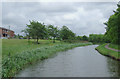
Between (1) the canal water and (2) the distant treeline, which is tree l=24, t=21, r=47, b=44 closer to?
(2) the distant treeline

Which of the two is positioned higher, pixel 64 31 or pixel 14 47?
pixel 64 31

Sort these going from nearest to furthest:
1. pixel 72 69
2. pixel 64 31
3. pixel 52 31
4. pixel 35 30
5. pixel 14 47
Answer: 1. pixel 72 69
2. pixel 14 47
3. pixel 35 30
4. pixel 52 31
5. pixel 64 31

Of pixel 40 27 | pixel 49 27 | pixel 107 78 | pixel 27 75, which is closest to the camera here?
pixel 107 78

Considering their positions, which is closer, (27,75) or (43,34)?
(27,75)

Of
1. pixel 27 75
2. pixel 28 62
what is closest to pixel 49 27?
pixel 28 62

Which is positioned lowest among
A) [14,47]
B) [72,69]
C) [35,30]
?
[72,69]

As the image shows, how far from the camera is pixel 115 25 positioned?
88.4 ft

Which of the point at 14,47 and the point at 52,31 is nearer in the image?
the point at 14,47

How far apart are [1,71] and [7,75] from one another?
0.68 meters

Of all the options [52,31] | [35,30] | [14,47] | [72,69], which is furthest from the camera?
[52,31]

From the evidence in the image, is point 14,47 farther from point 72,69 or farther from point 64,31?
point 64,31

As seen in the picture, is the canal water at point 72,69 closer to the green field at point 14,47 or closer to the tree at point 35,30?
the green field at point 14,47

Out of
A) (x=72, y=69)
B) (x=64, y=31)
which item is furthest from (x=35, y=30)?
(x=72, y=69)

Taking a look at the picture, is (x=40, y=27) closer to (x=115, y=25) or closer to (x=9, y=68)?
(x=115, y=25)
